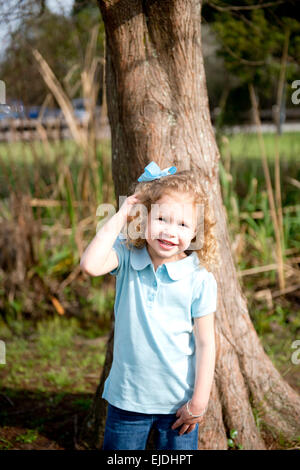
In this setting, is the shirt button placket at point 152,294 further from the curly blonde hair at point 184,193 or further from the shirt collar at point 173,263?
the curly blonde hair at point 184,193

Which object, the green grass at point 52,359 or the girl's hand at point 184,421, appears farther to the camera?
the green grass at point 52,359

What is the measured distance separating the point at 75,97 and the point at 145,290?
453 cm

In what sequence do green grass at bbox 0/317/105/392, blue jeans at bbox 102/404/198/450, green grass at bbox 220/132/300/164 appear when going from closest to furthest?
blue jeans at bbox 102/404/198/450 → green grass at bbox 0/317/105/392 → green grass at bbox 220/132/300/164

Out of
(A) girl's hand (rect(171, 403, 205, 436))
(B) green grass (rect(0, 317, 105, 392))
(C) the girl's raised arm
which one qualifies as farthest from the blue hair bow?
(B) green grass (rect(0, 317, 105, 392))

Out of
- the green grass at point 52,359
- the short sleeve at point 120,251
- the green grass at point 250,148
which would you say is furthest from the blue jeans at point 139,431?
the green grass at point 250,148

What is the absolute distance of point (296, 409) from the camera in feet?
7.75

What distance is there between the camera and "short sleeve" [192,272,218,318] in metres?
1.71

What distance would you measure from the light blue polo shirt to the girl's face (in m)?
0.08

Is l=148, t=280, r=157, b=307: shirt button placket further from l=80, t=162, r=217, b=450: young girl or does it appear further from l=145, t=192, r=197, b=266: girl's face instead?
l=145, t=192, r=197, b=266: girl's face

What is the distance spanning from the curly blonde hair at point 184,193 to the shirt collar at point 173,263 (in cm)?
2

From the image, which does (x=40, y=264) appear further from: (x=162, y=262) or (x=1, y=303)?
(x=162, y=262)

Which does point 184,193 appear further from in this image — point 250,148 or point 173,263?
point 250,148

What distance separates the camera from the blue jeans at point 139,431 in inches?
70.3

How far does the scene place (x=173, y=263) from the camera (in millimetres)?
1752
